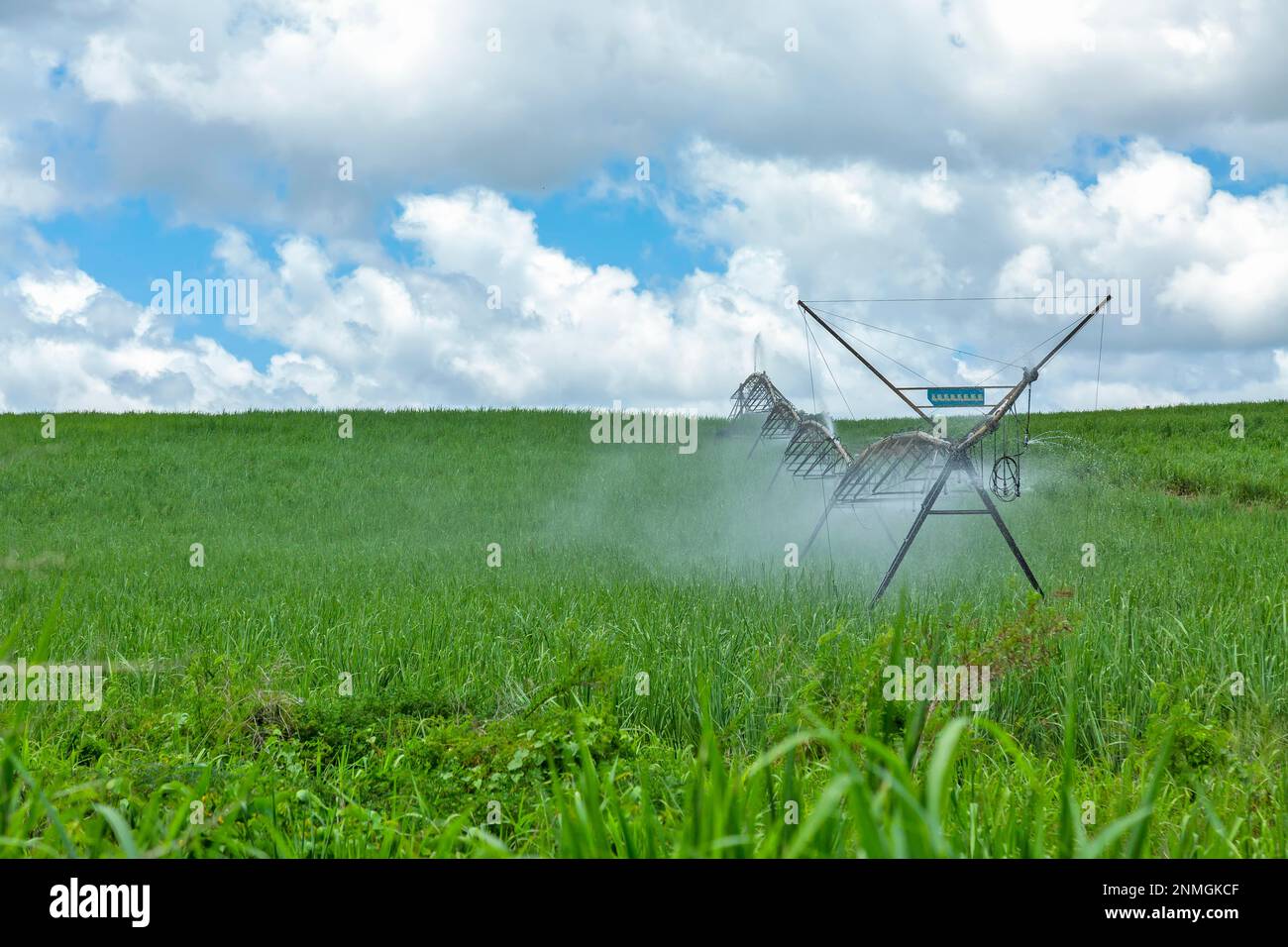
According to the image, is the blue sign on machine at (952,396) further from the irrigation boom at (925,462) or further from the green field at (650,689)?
the green field at (650,689)

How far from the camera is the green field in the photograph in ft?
8.09

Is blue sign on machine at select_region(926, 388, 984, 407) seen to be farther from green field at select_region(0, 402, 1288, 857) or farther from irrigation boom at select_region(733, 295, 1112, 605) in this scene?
green field at select_region(0, 402, 1288, 857)

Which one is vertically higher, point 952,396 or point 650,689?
point 952,396

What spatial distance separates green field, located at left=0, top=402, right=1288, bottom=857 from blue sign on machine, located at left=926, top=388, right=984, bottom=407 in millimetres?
1719

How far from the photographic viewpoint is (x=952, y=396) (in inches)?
295

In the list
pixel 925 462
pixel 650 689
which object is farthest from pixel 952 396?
pixel 650 689

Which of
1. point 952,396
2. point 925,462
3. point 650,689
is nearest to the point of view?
point 650,689

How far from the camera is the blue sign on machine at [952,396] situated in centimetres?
748

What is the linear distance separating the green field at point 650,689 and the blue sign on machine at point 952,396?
1719mm

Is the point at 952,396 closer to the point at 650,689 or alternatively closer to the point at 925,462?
the point at 925,462

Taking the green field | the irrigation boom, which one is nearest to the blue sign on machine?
the irrigation boom

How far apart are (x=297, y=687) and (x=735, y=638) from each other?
3.04m

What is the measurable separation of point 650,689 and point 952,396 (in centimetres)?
362

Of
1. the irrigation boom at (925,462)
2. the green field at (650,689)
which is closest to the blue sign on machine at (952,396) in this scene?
the irrigation boom at (925,462)
